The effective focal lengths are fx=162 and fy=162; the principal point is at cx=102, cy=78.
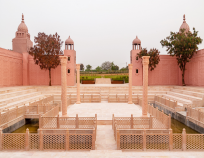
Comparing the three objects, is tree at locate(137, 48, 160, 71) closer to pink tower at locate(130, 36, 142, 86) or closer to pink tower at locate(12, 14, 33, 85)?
pink tower at locate(130, 36, 142, 86)

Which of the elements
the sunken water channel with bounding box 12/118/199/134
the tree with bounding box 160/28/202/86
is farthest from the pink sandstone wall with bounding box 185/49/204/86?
the sunken water channel with bounding box 12/118/199/134

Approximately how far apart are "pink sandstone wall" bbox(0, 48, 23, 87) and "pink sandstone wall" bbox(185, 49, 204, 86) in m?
24.9

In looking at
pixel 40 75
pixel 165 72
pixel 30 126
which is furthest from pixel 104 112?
pixel 40 75

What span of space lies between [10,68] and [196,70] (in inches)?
989

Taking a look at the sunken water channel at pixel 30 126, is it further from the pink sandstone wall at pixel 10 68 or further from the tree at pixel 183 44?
the tree at pixel 183 44

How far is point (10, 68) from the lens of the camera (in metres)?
22.3

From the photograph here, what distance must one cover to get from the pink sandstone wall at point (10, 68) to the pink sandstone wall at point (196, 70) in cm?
2491

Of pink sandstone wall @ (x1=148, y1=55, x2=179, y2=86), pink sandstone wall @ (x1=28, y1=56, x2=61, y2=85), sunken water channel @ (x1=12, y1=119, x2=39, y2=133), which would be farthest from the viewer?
pink sandstone wall @ (x1=28, y1=56, x2=61, y2=85)

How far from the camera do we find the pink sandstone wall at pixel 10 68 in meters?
20.6

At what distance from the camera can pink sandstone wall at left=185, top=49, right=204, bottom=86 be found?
2046 cm
